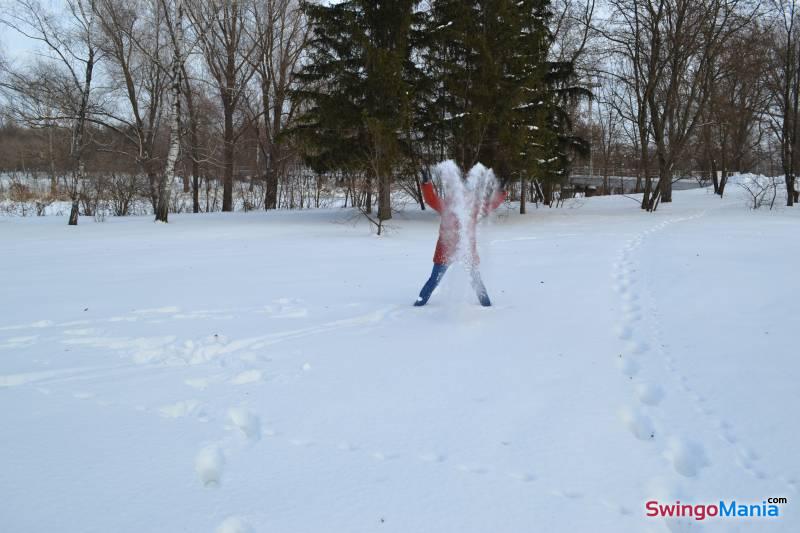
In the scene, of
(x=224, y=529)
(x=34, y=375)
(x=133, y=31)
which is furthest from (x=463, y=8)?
(x=224, y=529)

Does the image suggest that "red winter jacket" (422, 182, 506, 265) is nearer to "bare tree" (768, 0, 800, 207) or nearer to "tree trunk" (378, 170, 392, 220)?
"tree trunk" (378, 170, 392, 220)

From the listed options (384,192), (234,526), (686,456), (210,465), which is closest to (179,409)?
(210,465)

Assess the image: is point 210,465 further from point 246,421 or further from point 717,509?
point 717,509

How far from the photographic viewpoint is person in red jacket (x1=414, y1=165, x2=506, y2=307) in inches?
225

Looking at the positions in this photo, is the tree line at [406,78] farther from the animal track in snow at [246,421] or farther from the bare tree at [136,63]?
the animal track in snow at [246,421]

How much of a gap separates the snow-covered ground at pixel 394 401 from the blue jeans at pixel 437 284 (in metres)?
0.18

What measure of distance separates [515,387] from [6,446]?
11.0ft

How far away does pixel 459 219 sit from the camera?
575 centimetres

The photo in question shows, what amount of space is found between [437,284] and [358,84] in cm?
1260

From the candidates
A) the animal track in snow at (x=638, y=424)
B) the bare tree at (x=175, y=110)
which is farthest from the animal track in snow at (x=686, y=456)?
the bare tree at (x=175, y=110)

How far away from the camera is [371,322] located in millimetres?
5668

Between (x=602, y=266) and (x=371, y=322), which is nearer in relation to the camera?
(x=371, y=322)

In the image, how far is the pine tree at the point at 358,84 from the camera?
54.2ft

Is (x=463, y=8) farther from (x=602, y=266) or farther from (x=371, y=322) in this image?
(x=371, y=322)
